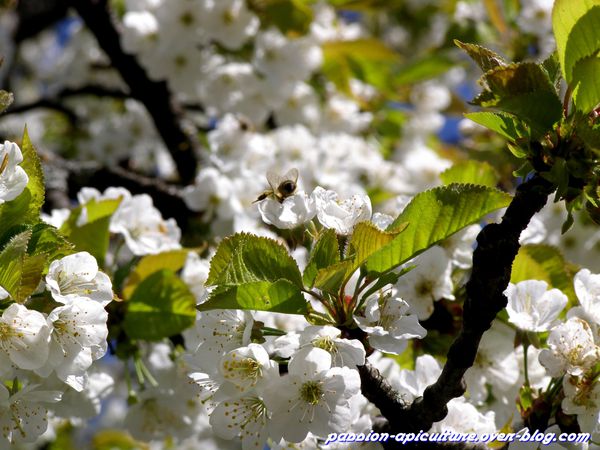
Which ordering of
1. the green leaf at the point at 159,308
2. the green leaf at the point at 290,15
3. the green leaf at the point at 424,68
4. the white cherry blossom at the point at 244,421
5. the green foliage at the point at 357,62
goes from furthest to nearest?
the green leaf at the point at 424,68, the green foliage at the point at 357,62, the green leaf at the point at 290,15, the green leaf at the point at 159,308, the white cherry blossom at the point at 244,421

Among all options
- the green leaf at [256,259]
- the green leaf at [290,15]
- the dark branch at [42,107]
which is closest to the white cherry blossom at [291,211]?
the green leaf at [256,259]

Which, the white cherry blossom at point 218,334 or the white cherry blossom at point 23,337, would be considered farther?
the white cherry blossom at point 218,334

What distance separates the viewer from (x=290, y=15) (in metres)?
3.26

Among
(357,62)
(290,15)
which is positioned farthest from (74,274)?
(357,62)

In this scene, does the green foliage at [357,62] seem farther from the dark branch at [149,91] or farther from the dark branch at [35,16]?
the dark branch at [35,16]

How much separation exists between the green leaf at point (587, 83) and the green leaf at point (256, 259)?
0.61m

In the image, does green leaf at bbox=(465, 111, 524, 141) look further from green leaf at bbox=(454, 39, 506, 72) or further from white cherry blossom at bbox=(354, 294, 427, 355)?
white cherry blossom at bbox=(354, 294, 427, 355)

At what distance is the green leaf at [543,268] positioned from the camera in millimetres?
1902

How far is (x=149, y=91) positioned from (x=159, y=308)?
6.10 feet

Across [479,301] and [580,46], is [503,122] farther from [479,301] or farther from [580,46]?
[479,301]


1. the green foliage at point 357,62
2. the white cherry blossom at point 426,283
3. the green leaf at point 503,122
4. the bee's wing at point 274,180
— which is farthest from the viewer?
the green foliage at point 357,62

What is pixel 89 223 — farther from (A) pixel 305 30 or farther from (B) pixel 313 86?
(B) pixel 313 86

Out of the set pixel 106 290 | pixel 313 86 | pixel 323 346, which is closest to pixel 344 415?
pixel 323 346

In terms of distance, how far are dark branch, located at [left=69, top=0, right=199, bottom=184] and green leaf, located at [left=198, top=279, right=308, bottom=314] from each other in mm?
2046
